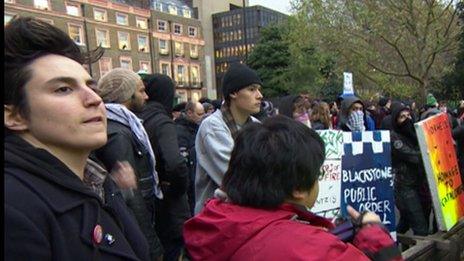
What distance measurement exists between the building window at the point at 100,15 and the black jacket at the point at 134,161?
192 ft

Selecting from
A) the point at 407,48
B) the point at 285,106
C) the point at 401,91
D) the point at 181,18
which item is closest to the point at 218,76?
the point at 181,18

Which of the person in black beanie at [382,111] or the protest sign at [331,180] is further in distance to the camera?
the person in black beanie at [382,111]

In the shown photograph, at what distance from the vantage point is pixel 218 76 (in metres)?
93.3

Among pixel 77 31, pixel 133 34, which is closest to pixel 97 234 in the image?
pixel 77 31

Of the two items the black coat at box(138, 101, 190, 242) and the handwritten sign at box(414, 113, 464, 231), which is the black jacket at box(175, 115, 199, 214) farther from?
the handwritten sign at box(414, 113, 464, 231)

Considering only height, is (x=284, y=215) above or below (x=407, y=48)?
below

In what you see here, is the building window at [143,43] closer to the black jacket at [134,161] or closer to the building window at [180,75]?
the building window at [180,75]

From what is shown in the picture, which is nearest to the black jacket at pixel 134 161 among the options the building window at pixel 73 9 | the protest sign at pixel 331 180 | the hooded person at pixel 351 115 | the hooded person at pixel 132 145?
the hooded person at pixel 132 145

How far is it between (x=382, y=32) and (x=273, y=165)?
16.1 metres

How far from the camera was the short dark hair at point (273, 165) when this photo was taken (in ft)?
5.51

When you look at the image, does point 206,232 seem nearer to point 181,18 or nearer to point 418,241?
point 418,241

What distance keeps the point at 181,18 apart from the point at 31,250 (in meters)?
71.7

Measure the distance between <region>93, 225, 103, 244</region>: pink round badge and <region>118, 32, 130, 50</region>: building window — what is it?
61.4 m

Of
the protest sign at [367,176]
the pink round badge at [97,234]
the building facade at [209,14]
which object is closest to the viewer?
the pink round badge at [97,234]
